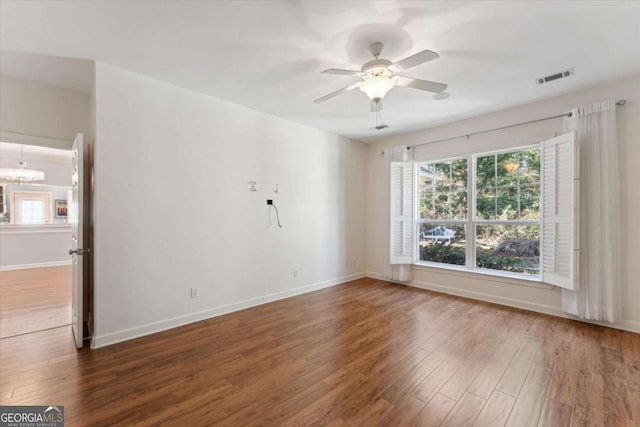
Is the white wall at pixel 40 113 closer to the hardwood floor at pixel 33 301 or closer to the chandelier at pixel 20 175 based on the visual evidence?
the hardwood floor at pixel 33 301

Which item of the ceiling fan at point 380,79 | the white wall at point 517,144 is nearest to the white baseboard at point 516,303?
the white wall at point 517,144

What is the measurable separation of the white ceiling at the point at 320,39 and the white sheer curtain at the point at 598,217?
0.48 metres

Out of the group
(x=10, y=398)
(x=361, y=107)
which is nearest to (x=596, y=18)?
(x=361, y=107)

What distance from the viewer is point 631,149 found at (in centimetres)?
300

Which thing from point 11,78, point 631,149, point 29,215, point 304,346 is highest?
point 11,78

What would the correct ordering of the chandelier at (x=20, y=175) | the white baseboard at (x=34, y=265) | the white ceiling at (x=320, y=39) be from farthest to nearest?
the white baseboard at (x=34, y=265), the chandelier at (x=20, y=175), the white ceiling at (x=320, y=39)

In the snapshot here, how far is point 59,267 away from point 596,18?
9.84 m

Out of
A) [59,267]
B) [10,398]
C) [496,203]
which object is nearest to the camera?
[10,398]

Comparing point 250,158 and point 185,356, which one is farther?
point 250,158

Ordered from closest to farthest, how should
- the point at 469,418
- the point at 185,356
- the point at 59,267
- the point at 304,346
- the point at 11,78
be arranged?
the point at 469,418
the point at 185,356
the point at 304,346
the point at 11,78
the point at 59,267

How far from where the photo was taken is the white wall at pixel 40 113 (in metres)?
2.88

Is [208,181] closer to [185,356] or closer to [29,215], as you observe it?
[185,356]

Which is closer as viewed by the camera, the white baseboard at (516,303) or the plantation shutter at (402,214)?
the white baseboard at (516,303)

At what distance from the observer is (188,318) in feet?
10.6
